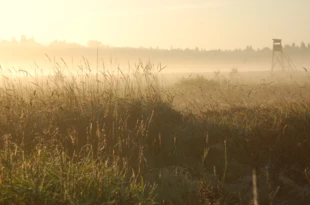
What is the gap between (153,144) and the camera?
19.9ft

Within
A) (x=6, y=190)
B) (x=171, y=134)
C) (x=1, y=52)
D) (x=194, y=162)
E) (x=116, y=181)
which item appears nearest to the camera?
(x=6, y=190)

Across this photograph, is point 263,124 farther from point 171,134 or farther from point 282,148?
point 171,134

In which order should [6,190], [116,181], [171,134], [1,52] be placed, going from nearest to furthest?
[6,190], [116,181], [171,134], [1,52]

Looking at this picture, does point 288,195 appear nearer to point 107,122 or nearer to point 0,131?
point 107,122

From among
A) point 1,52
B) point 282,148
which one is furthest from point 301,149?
point 1,52

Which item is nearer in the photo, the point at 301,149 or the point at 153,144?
the point at 153,144

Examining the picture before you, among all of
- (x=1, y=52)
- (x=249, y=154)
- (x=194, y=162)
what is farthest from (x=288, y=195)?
(x=1, y=52)

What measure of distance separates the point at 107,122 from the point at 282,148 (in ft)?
8.67

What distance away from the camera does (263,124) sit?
22.4ft

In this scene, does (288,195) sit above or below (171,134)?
below

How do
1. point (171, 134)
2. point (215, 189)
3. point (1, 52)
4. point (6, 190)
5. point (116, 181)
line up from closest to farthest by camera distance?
point (6, 190), point (116, 181), point (215, 189), point (171, 134), point (1, 52)

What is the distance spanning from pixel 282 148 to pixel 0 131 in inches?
159

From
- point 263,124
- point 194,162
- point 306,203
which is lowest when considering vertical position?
point 306,203

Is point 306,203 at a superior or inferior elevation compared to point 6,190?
inferior
